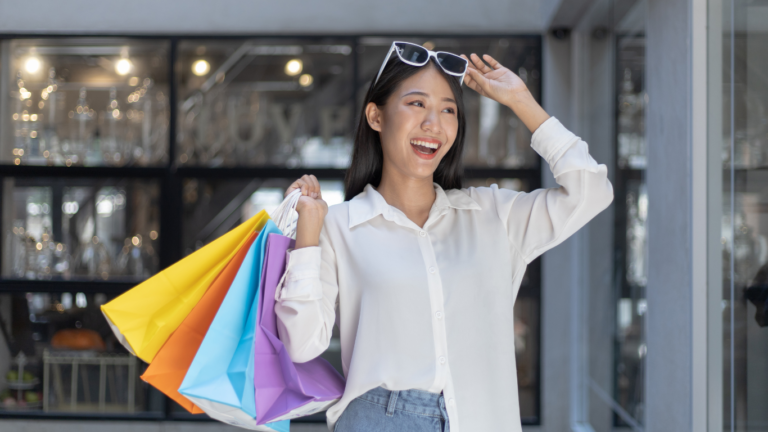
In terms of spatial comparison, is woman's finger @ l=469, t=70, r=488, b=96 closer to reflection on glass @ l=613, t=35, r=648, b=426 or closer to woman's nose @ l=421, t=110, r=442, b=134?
woman's nose @ l=421, t=110, r=442, b=134

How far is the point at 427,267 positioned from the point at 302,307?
34 cm

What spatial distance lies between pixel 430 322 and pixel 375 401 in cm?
24

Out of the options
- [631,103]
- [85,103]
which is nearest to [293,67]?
[85,103]

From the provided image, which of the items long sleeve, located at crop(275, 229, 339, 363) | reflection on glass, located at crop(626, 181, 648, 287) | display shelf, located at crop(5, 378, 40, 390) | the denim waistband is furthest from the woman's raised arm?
display shelf, located at crop(5, 378, 40, 390)

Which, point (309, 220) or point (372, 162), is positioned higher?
point (372, 162)

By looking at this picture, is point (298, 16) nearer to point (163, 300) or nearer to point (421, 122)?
point (421, 122)

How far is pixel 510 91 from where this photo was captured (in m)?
1.58

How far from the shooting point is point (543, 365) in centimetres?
358

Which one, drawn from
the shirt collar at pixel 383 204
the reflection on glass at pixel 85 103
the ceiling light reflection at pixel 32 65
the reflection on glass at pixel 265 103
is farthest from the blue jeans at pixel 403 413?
the ceiling light reflection at pixel 32 65

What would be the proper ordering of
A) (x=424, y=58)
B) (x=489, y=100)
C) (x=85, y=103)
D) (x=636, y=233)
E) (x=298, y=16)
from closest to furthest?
(x=424, y=58) → (x=636, y=233) → (x=298, y=16) → (x=489, y=100) → (x=85, y=103)

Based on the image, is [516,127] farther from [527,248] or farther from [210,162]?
[527,248]

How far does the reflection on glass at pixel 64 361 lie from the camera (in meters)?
3.77

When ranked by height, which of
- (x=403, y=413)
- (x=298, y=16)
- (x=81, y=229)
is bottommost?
(x=403, y=413)

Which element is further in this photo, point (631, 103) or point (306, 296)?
point (631, 103)
